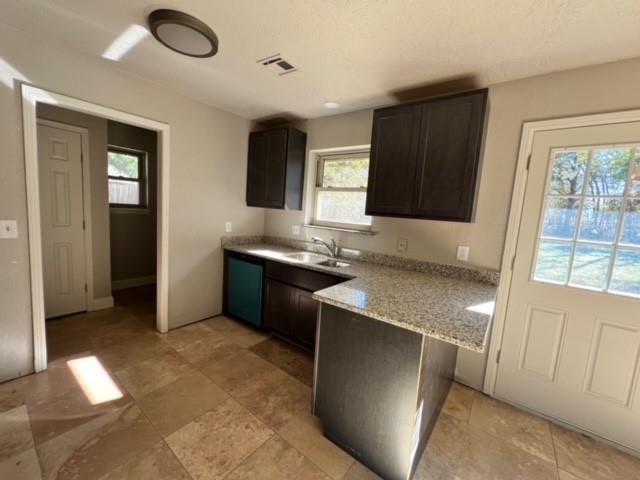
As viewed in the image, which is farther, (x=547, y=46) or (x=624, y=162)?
(x=624, y=162)

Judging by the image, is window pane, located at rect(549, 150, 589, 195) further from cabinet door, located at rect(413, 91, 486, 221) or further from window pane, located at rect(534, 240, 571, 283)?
cabinet door, located at rect(413, 91, 486, 221)

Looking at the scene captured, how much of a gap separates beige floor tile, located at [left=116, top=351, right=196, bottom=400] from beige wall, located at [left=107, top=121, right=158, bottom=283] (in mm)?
2408

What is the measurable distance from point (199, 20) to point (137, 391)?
2.46m

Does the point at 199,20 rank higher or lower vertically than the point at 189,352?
higher

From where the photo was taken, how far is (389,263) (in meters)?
2.50

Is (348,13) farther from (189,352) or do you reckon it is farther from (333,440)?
(189,352)

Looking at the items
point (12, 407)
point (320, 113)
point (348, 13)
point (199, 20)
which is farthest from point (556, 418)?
point (12, 407)

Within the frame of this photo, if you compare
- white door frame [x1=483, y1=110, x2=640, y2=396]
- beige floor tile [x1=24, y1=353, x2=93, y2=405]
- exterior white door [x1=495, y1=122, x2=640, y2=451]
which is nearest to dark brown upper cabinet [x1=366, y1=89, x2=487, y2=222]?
white door frame [x1=483, y1=110, x2=640, y2=396]

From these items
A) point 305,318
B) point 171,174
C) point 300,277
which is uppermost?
point 171,174

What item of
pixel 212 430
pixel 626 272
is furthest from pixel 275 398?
pixel 626 272

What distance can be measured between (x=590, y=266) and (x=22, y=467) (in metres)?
3.44

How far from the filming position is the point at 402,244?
243 centimetres

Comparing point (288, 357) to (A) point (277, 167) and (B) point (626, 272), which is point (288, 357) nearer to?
(A) point (277, 167)

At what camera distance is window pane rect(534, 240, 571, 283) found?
179 cm
